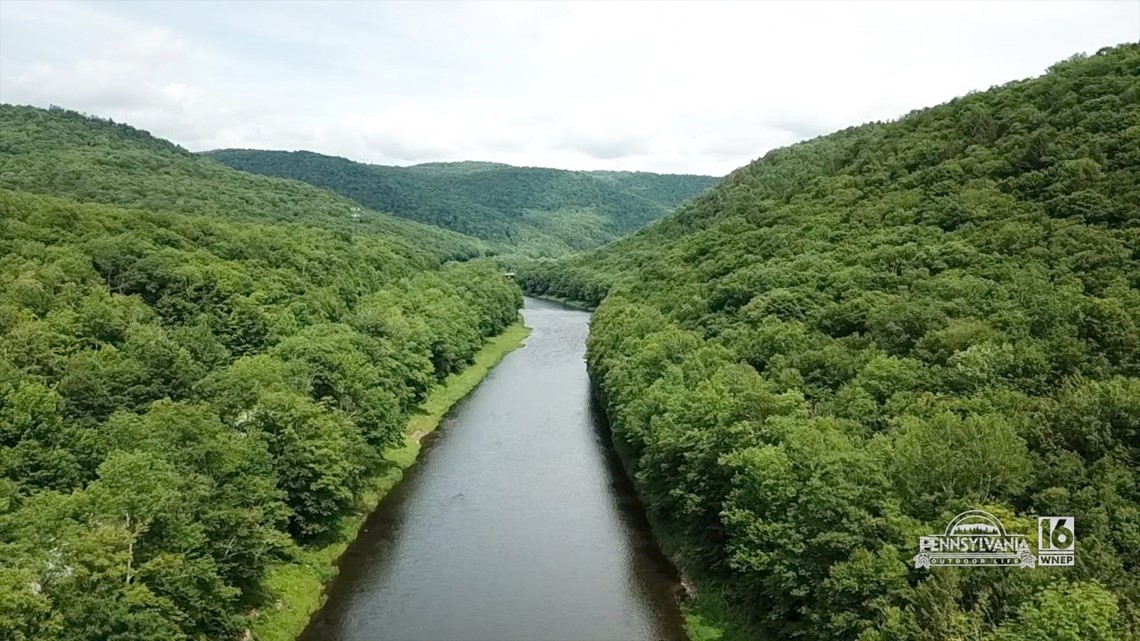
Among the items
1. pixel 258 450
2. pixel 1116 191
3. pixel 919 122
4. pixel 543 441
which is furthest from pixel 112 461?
pixel 919 122

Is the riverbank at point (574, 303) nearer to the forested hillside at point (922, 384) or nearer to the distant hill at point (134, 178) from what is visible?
the distant hill at point (134, 178)

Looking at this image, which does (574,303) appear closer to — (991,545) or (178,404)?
(178,404)

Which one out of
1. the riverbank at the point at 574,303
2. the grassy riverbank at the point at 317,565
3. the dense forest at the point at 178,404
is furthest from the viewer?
the riverbank at the point at 574,303

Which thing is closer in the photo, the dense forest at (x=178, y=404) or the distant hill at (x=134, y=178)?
the dense forest at (x=178, y=404)

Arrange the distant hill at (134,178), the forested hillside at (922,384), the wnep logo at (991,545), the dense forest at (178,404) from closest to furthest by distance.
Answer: the wnep logo at (991,545)
the forested hillside at (922,384)
the dense forest at (178,404)
the distant hill at (134,178)

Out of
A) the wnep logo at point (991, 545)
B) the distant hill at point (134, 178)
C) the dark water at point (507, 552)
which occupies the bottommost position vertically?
the dark water at point (507, 552)

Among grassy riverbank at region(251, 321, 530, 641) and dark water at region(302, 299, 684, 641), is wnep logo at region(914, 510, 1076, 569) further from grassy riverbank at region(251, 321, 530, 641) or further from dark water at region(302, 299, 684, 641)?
grassy riverbank at region(251, 321, 530, 641)

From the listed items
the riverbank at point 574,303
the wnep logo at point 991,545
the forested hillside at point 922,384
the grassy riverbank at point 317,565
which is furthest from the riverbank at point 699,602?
the riverbank at point 574,303

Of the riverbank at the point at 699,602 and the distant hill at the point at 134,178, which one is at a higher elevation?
the distant hill at the point at 134,178
